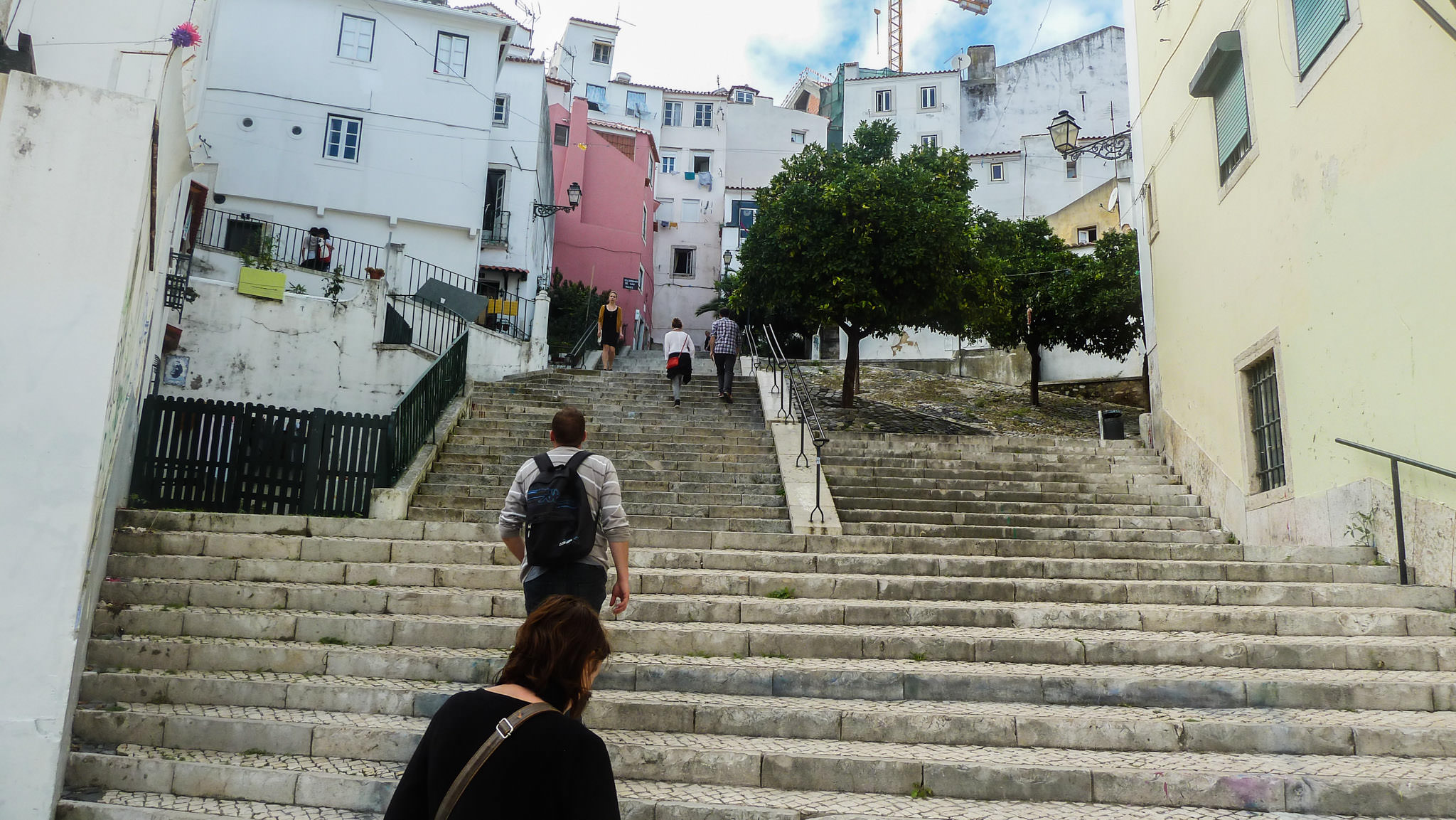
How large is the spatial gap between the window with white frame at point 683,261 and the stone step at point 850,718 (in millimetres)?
33339

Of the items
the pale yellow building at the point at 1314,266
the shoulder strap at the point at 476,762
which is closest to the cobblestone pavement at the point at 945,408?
the pale yellow building at the point at 1314,266

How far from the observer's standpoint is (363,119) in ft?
70.3

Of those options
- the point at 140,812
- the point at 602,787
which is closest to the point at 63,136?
the point at 140,812

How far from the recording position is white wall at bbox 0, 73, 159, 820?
4.02m

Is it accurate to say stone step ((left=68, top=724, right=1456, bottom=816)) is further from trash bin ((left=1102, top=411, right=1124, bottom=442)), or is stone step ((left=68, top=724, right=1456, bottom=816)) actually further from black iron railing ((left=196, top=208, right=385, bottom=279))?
black iron railing ((left=196, top=208, right=385, bottom=279))

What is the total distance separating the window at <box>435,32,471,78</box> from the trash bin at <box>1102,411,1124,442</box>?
17313 mm

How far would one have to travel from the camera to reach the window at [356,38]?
21.6 meters

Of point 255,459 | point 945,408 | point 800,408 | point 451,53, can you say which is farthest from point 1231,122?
point 451,53

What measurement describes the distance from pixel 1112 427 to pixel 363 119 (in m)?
18.0

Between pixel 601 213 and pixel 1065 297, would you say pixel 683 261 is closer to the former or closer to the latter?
pixel 601 213

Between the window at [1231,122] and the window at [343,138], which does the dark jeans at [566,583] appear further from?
the window at [343,138]

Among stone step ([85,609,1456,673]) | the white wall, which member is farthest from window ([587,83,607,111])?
the white wall

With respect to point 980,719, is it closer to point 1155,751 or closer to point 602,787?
point 1155,751

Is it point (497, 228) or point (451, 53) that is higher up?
point (451, 53)
